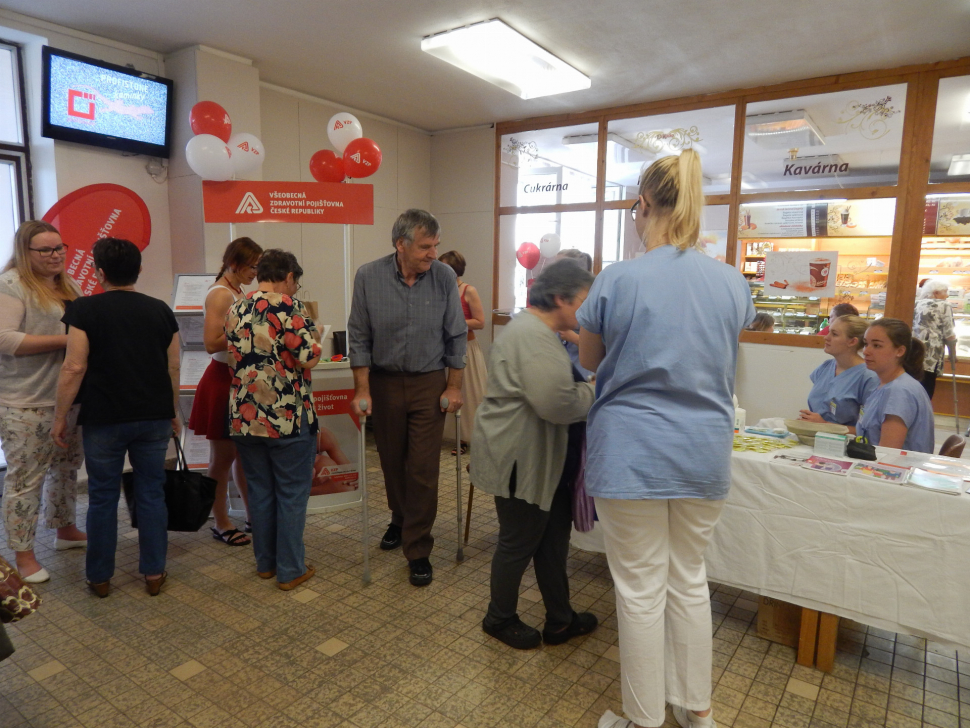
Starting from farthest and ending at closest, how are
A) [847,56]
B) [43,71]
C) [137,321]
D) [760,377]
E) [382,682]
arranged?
[760,377] < [847,56] < [43,71] < [137,321] < [382,682]

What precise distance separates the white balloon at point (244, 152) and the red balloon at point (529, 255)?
2.85m

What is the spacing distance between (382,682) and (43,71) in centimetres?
413

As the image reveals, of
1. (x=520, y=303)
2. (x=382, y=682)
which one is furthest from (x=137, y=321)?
(x=520, y=303)

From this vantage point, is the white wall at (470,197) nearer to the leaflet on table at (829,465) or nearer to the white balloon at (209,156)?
the white balloon at (209,156)

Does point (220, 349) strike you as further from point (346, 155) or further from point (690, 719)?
point (690, 719)

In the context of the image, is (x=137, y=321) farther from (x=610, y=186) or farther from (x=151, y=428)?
(x=610, y=186)

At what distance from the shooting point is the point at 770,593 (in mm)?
2207

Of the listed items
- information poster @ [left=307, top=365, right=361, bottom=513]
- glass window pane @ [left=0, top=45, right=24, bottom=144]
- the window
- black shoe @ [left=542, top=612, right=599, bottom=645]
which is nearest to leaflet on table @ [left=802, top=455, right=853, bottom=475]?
black shoe @ [left=542, top=612, right=599, bottom=645]

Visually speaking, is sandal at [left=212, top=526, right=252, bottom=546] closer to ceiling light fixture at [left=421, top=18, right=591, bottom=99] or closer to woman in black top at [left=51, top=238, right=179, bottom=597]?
woman in black top at [left=51, top=238, right=179, bottom=597]

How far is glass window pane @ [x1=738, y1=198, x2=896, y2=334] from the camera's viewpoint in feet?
15.8

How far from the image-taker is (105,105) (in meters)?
4.07

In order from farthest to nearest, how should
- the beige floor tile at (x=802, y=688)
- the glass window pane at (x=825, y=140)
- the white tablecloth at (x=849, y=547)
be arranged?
the glass window pane at (x=825, y=140) → the beige floor tile at (x=802, y=688) → the white tablecloth at (x=849, y=547)

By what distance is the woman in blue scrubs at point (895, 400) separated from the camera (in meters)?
2.44

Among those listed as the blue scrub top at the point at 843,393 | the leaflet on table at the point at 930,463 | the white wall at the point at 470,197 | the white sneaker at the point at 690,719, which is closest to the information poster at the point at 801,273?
the blue scrub top at the point at 843,393
